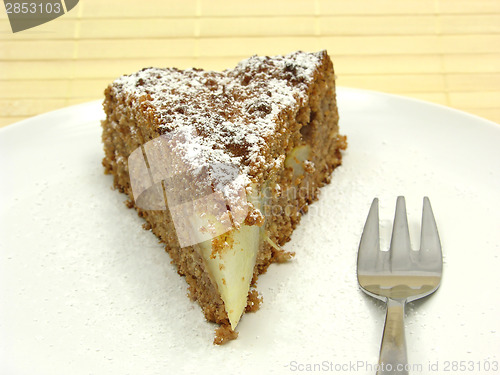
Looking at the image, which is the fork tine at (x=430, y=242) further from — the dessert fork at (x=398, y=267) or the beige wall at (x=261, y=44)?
the beige wall at (x=261, y=44)

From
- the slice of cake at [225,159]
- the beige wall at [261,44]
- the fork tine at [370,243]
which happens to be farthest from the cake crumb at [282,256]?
the beige wall at [261,44]

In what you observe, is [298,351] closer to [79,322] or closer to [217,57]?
[79,322]

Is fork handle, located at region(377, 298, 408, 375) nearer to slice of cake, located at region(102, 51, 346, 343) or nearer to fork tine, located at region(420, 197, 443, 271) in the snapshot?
fork tine, located at region(420, 197, 443, 271)

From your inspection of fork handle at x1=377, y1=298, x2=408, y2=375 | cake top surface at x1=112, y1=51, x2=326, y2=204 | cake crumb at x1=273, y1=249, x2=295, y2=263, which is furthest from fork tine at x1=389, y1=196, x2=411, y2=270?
cake top surface at x1=112, y1=51, x2=326, y2=204

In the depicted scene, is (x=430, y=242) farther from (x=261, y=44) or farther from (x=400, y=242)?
(x=261, y=44)

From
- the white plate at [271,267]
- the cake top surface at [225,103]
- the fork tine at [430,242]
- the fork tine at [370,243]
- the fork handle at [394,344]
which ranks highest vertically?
the cake top surface at [225,103]

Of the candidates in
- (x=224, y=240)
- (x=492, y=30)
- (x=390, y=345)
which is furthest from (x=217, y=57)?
(x=390, y=345)

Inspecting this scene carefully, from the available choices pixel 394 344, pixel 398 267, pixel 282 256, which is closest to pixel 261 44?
pixel 282 256
